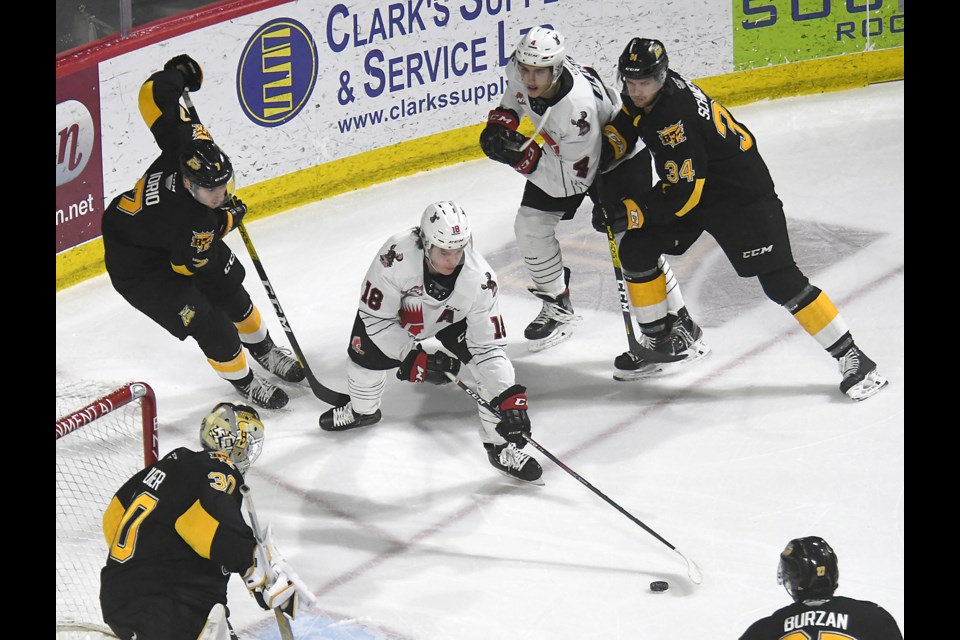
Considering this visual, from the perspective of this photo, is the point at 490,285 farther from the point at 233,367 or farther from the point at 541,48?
the point at 233,367

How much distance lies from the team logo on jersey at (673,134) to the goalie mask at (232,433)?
1.80 m

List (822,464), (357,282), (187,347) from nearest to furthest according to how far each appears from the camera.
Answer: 1. (822,464)
2. (187,347)
3. (357,282)

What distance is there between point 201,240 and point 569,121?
1.32 m

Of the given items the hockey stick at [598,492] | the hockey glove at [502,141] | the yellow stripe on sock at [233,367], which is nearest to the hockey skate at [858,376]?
the hockey stick at [598,492]

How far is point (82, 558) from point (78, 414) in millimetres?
695

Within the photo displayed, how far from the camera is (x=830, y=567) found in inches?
113

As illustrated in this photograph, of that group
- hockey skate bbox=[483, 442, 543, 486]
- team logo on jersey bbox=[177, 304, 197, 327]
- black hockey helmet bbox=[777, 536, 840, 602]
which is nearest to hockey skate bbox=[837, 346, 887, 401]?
hockey skate bbox=[483, 442, 543, 486]

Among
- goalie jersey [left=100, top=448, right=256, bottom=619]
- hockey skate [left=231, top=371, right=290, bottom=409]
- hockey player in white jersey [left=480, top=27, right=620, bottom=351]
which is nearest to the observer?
goalie jersey [left=100, top=448, right=256, bottom=619]

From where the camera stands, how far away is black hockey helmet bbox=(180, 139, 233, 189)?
4266 mm

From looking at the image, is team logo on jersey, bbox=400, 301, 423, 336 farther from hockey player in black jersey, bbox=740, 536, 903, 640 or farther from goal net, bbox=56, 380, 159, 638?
hockey player in black jersey, bbox=740, 536, 903, 640

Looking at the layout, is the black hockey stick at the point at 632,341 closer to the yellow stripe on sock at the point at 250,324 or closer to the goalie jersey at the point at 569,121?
the goalie jersey at the point at 569,121

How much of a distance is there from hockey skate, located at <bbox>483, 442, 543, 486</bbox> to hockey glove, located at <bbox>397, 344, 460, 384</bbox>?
356mm

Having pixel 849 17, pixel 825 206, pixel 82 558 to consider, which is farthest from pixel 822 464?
pixel 849 17

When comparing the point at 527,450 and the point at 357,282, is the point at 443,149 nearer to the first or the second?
the point at 357,282
